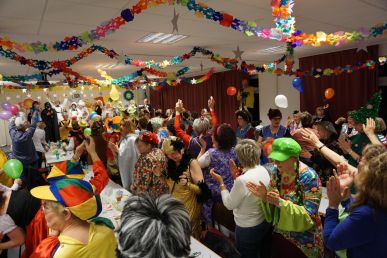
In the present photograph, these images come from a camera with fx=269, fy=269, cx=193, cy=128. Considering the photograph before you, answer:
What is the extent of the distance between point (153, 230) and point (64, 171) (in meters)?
1.05

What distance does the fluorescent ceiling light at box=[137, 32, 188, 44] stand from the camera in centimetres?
473

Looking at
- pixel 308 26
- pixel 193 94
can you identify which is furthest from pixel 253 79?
pixel 308 26

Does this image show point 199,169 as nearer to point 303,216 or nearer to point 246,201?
point 246,201

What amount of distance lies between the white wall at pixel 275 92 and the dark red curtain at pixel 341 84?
0.58m

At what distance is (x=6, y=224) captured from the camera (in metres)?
1.78

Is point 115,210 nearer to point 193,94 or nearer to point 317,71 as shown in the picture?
point 317,71

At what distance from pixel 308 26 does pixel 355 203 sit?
155 inches

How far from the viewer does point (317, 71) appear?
5371 mm

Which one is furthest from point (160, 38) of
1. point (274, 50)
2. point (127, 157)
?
point (274, 50)

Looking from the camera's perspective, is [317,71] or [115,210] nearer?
[115,210]

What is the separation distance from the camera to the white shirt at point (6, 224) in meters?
1.77

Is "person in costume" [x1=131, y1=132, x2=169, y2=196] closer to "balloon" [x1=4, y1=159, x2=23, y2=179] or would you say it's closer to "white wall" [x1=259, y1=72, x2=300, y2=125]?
"balloon" [x1=4, y1=159, x2=23, y2=179]

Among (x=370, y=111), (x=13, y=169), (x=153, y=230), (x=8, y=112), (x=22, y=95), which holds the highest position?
(x=22, y=95)

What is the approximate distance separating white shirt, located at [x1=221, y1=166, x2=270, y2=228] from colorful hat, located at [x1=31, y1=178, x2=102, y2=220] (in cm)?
98
